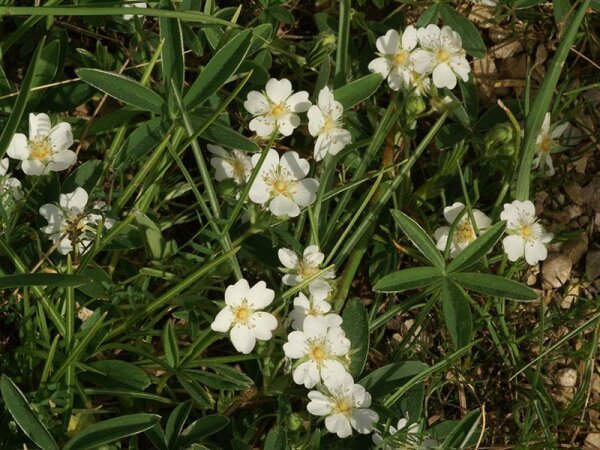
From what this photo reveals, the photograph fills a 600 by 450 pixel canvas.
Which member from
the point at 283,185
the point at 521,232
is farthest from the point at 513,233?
the point at 283,185

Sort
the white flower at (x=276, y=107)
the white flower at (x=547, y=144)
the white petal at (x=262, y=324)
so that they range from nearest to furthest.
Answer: the white petal at (x=262, y=324) < the white flower at (x=276, y=107) < the white flower at (x=547, y=144)

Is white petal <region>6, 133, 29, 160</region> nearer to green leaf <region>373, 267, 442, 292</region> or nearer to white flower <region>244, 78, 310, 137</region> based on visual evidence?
white flower <region>244, 78, 310, 137</region>

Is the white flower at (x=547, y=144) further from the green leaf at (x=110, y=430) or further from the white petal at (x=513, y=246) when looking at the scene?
the green leaf at (x=110, y=430)

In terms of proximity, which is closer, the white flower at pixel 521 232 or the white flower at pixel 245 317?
the white flower at pixel 245 317

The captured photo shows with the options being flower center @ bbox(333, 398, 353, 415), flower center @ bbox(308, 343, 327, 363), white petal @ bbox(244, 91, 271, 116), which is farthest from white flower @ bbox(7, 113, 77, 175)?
flower center @ bbox(333, 398, 353, 415)

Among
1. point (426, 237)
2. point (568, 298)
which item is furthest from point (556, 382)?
point (426, 237)

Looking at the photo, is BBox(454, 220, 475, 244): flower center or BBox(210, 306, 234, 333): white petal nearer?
BBox(210, 306, 234, 333): white petal

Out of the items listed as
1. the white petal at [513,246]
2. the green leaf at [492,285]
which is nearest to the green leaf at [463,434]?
the green leaf at [492,285]
